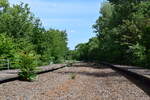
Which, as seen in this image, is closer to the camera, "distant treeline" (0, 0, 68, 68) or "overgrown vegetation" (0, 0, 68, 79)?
"overgrown vegetation" (0, 0, 68, 79)

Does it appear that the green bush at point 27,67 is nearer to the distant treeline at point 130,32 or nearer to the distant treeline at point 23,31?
the distant treeline at point 23,31

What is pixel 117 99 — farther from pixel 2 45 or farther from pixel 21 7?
pixel 21 7

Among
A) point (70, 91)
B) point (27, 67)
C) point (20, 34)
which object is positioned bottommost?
point (70, 91)

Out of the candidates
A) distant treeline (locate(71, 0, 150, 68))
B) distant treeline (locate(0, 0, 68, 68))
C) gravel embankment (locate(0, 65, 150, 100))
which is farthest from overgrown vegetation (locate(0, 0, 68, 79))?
gravel embankment (locate(0, 65, 150, 100))

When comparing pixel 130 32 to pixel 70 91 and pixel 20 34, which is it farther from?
pixel 70 91

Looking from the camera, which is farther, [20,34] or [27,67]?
[20,34]

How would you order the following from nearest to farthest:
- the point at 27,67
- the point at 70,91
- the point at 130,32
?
the point at 70,91 → the point at 27,67 → the point at 130,32

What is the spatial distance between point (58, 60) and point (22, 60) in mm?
69599

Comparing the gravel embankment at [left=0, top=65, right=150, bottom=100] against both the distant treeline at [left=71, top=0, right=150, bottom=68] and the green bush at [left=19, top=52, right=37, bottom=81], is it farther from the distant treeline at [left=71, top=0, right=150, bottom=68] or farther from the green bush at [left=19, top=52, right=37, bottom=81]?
the distant treeline at [left=71, top=0, right=150, bottom=68]

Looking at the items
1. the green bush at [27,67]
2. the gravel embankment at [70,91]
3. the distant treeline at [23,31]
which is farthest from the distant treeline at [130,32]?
the gravel embankment at [70,91]

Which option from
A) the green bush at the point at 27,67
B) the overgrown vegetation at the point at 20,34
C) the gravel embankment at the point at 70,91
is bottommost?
the gravel embankment at the point at 70,91

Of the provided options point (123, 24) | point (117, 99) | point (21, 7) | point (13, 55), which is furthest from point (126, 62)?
point (117, 99)

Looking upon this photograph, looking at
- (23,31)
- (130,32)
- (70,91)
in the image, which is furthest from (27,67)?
(130,32)

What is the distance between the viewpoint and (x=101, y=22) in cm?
11294
